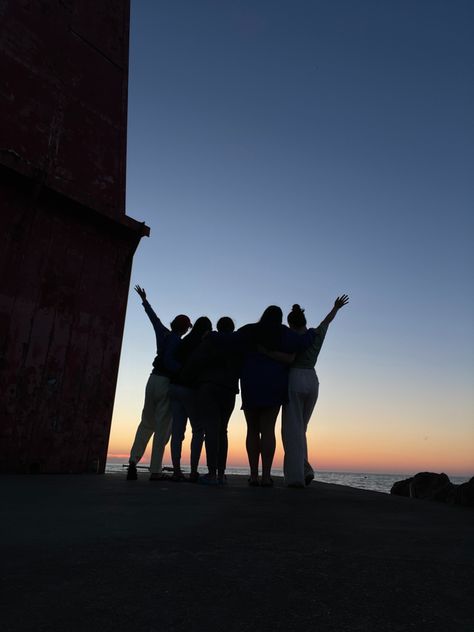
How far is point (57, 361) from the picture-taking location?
20.2ft

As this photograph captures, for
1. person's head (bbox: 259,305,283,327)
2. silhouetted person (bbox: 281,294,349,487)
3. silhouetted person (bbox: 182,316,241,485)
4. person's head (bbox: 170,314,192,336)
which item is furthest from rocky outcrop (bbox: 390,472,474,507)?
person's head (bbox: 170,314,192,336)

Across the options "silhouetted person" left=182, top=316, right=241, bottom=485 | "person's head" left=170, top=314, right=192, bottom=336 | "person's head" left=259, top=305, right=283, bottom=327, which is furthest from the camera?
"person's head" left=170, top=314, right=192, bottom=336

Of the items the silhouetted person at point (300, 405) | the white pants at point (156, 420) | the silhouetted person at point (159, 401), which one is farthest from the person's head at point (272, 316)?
the white pants at point (156, 420)

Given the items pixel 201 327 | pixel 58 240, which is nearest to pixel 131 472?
pixel 201 327

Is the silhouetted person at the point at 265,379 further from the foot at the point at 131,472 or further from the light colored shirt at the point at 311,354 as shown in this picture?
the foot at the point at 131,472

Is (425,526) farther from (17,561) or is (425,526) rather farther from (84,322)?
(84,322)

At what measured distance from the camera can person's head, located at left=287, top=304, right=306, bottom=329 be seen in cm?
561

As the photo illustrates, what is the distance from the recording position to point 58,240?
632 centimetres

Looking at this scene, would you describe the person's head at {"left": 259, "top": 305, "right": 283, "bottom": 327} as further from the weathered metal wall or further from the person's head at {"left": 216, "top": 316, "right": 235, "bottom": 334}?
the weathered metal wall

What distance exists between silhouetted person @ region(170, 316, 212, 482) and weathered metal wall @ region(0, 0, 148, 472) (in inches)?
60.4

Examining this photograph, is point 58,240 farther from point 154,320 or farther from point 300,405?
point 300,405

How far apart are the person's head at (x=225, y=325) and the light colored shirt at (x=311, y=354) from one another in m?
0.80

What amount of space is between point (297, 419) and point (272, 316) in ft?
3.64

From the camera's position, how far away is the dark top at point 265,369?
511 cm
